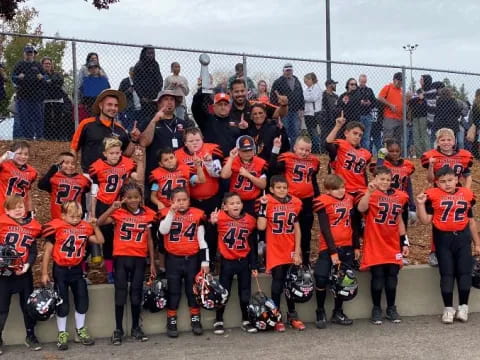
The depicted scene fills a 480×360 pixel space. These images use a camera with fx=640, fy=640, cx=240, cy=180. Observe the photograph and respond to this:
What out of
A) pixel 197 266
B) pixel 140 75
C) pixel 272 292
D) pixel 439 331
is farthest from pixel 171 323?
pixel 140 75

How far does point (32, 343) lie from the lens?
6477 mm

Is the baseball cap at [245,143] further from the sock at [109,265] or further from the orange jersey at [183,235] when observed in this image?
the sock at [109,265]

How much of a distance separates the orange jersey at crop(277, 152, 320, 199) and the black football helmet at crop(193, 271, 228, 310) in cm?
152

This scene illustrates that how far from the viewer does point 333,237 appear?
710 centimetres

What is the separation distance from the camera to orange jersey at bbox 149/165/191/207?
7.11 m

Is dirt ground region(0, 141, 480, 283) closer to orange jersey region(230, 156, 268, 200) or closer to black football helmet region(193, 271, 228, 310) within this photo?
black football helmet region(193, 271, 228, 310)

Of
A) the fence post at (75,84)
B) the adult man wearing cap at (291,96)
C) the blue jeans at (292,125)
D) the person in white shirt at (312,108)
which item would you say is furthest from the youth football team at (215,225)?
the person in white shirt at (312,108)

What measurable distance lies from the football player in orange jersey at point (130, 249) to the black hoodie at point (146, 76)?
3.96m

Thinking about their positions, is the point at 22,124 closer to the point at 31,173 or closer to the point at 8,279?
the point at 31,173

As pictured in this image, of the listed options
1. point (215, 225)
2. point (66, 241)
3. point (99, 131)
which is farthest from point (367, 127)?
point (66, 241)

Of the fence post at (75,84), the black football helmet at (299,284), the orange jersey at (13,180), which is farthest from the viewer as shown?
the fence post at (75,84)

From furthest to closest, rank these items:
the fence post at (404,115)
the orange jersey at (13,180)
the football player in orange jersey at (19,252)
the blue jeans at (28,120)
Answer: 1. the fence post at (404,115)
2. the blue jeans at (28,120)
3. the orange jersey at (13,180)
4. the football player in orange jersey at (19,252)

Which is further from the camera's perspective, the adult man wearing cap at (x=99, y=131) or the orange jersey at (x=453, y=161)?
the orange jersey at (x=453, y=161)

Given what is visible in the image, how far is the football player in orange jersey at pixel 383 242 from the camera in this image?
719 centimetres
